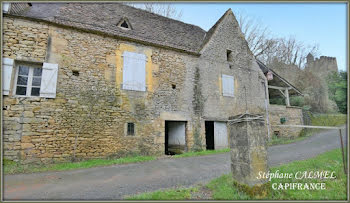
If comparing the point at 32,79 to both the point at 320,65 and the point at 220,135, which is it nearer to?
the point at 220,135

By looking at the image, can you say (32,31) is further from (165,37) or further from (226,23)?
(226,23)

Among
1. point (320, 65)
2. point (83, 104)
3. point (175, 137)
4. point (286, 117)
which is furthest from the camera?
point (320, 65)

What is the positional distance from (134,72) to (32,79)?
366 centimetres

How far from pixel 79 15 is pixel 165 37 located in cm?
411

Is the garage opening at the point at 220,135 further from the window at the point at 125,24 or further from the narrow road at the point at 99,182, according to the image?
the window at the point at 125,24

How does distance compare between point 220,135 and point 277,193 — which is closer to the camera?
point 277,193

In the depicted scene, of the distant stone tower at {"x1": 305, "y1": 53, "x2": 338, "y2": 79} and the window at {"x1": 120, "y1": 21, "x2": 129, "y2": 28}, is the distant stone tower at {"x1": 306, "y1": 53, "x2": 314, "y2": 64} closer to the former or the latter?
the distant stone tower at {"x1": 305, "y1": 53, "x2": 338, "y2": 79}

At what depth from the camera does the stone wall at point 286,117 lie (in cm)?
1105

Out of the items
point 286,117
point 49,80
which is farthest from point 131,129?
point 286,117

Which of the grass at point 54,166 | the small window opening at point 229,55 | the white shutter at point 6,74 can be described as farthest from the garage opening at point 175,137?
the white shutter at point 6,74

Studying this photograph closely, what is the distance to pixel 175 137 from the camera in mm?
8789

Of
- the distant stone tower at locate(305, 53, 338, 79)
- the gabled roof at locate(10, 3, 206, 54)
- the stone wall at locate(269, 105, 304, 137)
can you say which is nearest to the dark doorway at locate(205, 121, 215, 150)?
the stone wall at locate(269, 105, 304, 137)

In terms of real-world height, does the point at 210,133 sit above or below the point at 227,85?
below

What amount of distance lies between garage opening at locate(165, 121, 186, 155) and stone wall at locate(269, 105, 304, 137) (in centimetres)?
635
